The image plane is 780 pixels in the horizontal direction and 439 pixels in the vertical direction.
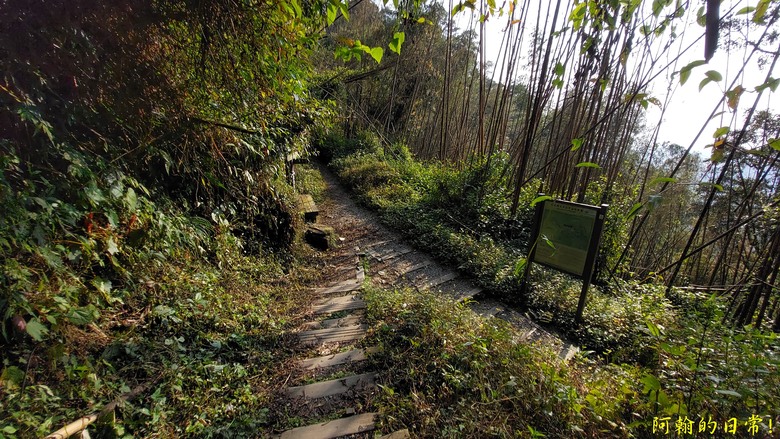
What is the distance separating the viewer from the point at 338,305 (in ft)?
9.30

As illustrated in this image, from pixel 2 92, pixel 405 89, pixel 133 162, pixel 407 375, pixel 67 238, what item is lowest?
pixel 407 375

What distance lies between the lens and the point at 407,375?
188cm

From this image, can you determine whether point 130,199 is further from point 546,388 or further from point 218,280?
point 546,388

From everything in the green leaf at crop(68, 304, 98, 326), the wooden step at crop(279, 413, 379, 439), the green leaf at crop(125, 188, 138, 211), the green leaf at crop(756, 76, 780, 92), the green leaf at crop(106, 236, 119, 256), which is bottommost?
the wooden step at crop(279, 413, 379, 439)

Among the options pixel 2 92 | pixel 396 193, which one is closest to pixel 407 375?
pixel 2 92

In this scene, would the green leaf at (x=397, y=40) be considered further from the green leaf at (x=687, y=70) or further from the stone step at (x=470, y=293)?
the stone step at (x=470, y=293)

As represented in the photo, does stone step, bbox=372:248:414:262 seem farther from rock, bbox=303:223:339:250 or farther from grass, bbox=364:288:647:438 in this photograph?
grass, bbox=364:288:647:438

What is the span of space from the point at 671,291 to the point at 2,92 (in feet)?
18.8

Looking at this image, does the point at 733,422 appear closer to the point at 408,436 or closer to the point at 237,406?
the point at 408,436

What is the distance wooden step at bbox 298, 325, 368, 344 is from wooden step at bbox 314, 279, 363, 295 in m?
0.71

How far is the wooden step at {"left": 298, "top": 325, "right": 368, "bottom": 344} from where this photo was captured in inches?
90.6

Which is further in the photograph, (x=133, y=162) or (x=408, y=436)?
(x=133, y=162)

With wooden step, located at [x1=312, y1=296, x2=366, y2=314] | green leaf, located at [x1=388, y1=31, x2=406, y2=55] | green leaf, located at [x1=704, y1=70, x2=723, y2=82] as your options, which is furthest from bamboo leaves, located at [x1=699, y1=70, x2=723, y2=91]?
wooden step, located at [x1=312, y1=296, x2=366, y2=314]

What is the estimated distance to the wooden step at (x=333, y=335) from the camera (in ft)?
7.55
